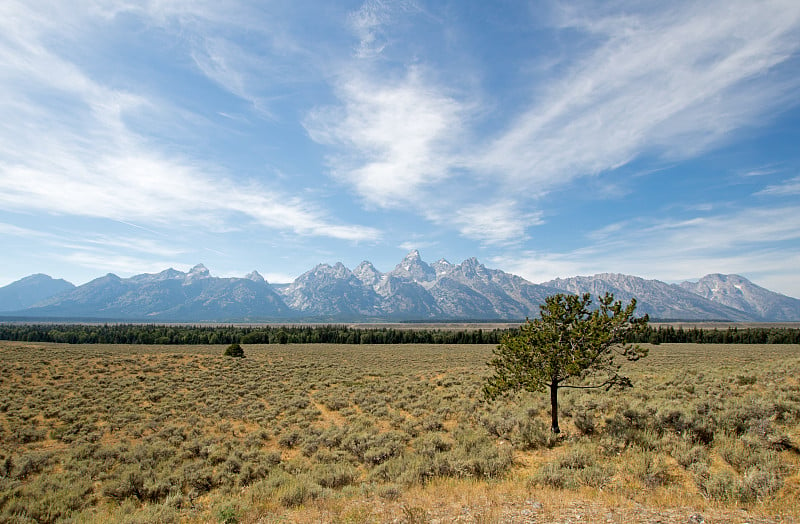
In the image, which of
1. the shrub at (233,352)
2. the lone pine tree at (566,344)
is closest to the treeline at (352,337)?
the shrub at (233,352)

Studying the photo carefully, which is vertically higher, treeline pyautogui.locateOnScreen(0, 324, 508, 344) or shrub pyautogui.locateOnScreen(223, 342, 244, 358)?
shrub pyautogui.locateOnScreen(223, 342, 244, 358)

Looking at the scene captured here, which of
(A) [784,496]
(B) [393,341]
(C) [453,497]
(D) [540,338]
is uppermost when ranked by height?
(D) [540,338]

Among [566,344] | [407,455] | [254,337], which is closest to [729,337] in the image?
[566,344]

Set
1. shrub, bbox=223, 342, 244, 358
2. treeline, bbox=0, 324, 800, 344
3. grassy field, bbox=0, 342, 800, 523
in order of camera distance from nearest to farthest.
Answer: grassy field, bbox=0, 342, 800, 523 → shrub, bbox=223, 342, 244, 358 → treeline, bbox=0, 324, 800, 344

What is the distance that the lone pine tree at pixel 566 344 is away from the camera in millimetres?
11438

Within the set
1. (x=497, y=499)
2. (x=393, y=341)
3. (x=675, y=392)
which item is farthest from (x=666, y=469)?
(x=393, y=341)

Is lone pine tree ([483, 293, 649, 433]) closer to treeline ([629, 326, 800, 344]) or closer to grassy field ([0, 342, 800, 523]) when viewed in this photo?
grassy field ([0, 342, 800, 523])

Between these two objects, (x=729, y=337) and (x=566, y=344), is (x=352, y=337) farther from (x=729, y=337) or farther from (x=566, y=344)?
(x=729, y=337)

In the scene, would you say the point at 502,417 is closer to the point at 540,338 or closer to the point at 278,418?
the point at 540,338

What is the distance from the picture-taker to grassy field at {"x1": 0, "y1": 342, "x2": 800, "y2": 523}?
730cm

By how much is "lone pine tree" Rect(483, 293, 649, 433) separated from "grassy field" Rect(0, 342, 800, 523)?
1.93 m

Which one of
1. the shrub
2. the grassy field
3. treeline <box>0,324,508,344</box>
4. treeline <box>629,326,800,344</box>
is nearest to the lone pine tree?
the grassy field

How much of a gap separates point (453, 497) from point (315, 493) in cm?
354

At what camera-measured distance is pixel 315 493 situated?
8.81 metres
